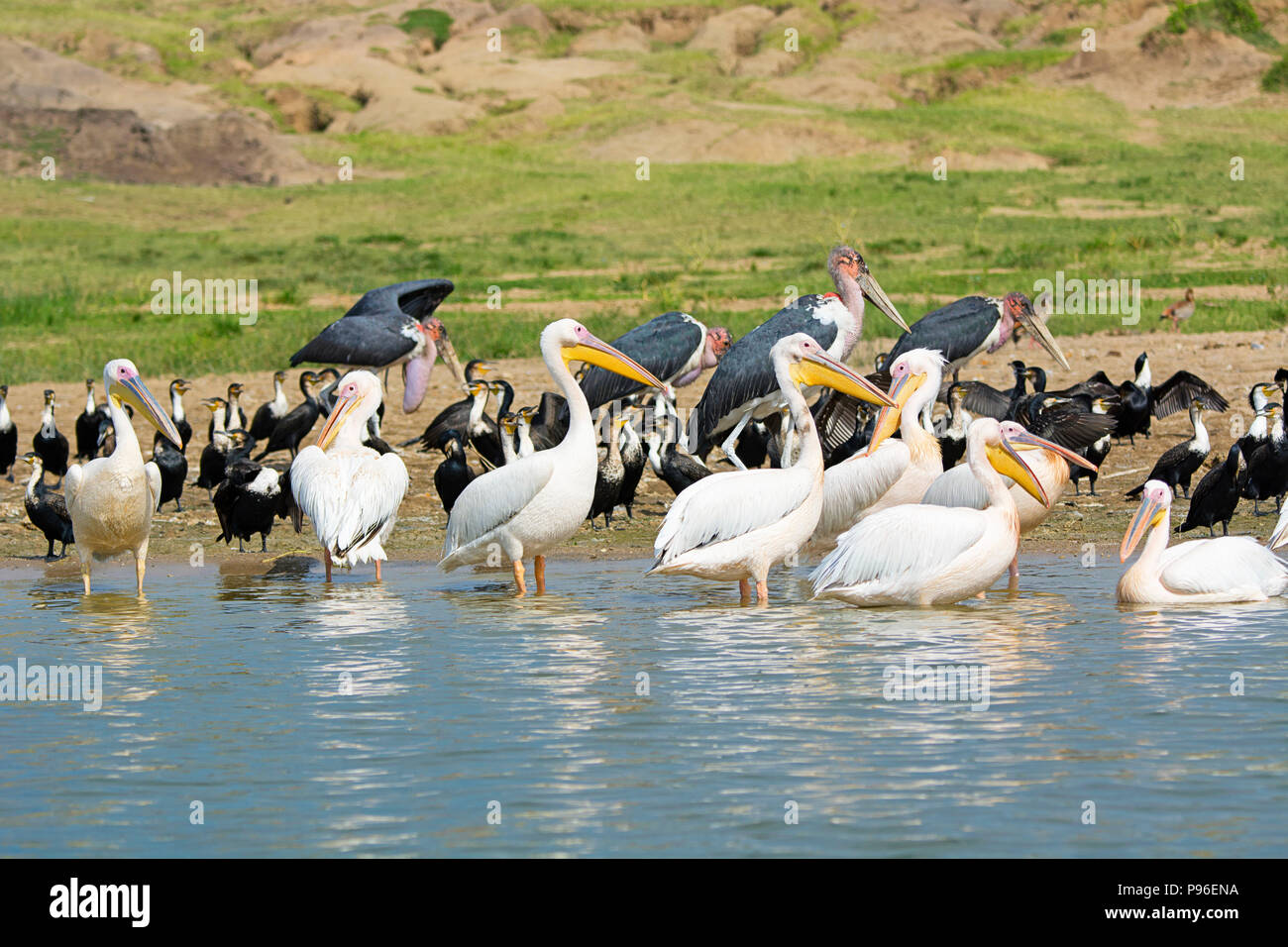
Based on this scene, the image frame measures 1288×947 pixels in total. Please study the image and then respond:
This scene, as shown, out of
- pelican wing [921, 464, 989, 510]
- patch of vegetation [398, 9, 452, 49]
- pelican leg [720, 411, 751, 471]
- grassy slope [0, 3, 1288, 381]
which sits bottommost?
pelican wing [921, 464, 989, 510]

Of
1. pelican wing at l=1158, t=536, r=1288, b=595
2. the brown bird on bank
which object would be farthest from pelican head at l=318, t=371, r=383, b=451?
the brown bird on bank

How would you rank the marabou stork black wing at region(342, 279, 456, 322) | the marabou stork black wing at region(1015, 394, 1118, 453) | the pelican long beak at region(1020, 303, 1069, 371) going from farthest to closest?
the marabou stork black wing at region(342, 279, 456, 322) → the pelican long beak at region(1020, 303, 1069, 371) → the marabou stork black wing at region(1015, 394, 1118, 453)

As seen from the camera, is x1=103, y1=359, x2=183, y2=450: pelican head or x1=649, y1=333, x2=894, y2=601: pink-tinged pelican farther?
x1=103, y1=359, x2=183, y2=450: pelican head

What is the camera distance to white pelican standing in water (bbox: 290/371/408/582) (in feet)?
30.7

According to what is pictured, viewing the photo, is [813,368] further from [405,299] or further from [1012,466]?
[405,299]

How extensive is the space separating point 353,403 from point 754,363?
8.08ft

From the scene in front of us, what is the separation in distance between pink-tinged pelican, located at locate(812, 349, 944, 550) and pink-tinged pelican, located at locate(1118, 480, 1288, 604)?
5.16ft

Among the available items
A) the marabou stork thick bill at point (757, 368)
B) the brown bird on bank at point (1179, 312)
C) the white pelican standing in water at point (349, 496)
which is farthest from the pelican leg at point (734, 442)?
the brown bird on bank at point (1179, 312)

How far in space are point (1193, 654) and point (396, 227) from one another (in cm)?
2602

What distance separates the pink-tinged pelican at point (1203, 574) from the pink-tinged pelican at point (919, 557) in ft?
2.11

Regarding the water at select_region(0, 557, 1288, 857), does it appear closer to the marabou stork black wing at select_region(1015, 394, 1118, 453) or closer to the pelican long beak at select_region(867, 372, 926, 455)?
the pelican long beak at select_region(867, 372, 926, 455)

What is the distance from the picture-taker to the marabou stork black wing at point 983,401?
1246cm

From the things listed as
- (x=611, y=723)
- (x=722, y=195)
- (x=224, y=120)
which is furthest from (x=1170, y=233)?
(x=224, y=120)

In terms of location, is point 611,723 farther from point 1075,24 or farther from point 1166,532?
point 1075,24
